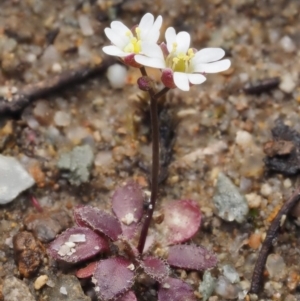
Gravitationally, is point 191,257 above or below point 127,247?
below

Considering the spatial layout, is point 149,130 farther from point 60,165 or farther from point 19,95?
point 19,95

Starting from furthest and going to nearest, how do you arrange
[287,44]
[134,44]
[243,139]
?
[287,44] < [243,139] < [134,44]

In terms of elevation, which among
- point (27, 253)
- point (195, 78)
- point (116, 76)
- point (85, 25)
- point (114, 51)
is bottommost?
point (27, 253)

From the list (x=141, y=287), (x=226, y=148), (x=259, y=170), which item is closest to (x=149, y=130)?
(x=226, y=148)

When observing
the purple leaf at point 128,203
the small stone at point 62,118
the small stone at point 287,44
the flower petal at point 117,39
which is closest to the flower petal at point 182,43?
the flower petal at point 117,39

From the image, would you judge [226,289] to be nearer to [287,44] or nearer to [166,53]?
[166,53]

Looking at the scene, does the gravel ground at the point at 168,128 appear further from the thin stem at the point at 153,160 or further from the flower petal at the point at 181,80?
the flower petal at the point at 181,80

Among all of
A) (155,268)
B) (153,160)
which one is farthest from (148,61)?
(155,268)
